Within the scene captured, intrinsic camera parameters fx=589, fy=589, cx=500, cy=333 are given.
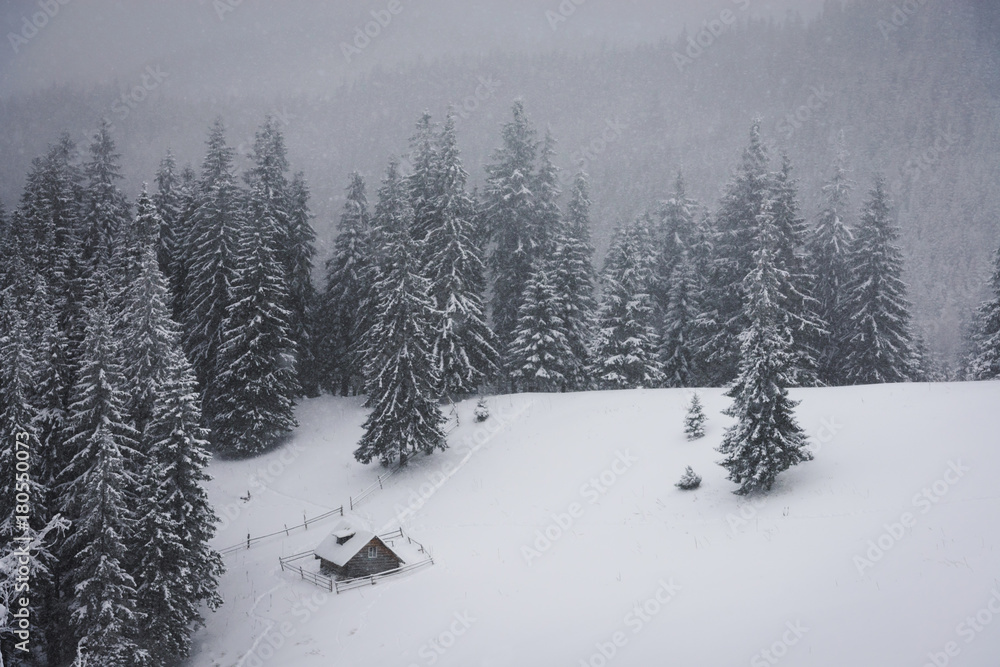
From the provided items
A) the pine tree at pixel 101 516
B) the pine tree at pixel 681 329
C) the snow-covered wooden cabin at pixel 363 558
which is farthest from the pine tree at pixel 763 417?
the pine tree at pixel 681 329

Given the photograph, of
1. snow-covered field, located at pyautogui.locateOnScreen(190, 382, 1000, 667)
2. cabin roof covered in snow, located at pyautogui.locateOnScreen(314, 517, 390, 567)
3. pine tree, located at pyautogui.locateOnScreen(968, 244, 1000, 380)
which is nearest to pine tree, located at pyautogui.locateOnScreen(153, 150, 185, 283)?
snow-covered field, located at pyautogui.locateOnScreen(190, 382, 1000, 667)

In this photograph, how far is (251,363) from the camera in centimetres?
3725

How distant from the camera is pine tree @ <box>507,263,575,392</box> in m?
37.7

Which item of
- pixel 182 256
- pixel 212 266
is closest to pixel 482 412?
pixel 212 266

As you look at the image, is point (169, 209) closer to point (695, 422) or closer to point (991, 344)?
point (695, 422)

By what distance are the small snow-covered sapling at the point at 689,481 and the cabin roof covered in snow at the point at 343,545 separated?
12.5 metres

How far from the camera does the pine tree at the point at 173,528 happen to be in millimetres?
20281

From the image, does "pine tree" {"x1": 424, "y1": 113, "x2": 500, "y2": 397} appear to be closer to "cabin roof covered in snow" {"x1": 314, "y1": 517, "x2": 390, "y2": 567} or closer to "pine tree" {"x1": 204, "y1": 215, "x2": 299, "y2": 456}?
"pine tree" {"x1": 204, "y1": 215, "x2": 299, "y2": 456}

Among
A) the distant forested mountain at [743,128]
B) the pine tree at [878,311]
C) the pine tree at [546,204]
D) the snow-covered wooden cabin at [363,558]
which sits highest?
the distant forested mountain at [743,128]

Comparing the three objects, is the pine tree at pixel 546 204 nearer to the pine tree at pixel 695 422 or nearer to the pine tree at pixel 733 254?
the pine tree at pixel 733 254

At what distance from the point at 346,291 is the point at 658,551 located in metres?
31.6

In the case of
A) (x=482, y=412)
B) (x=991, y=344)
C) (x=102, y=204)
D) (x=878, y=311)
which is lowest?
(x=482, y=412)

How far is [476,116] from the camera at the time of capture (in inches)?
7062

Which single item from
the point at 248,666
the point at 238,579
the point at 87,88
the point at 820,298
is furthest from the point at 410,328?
the point at 87,88
